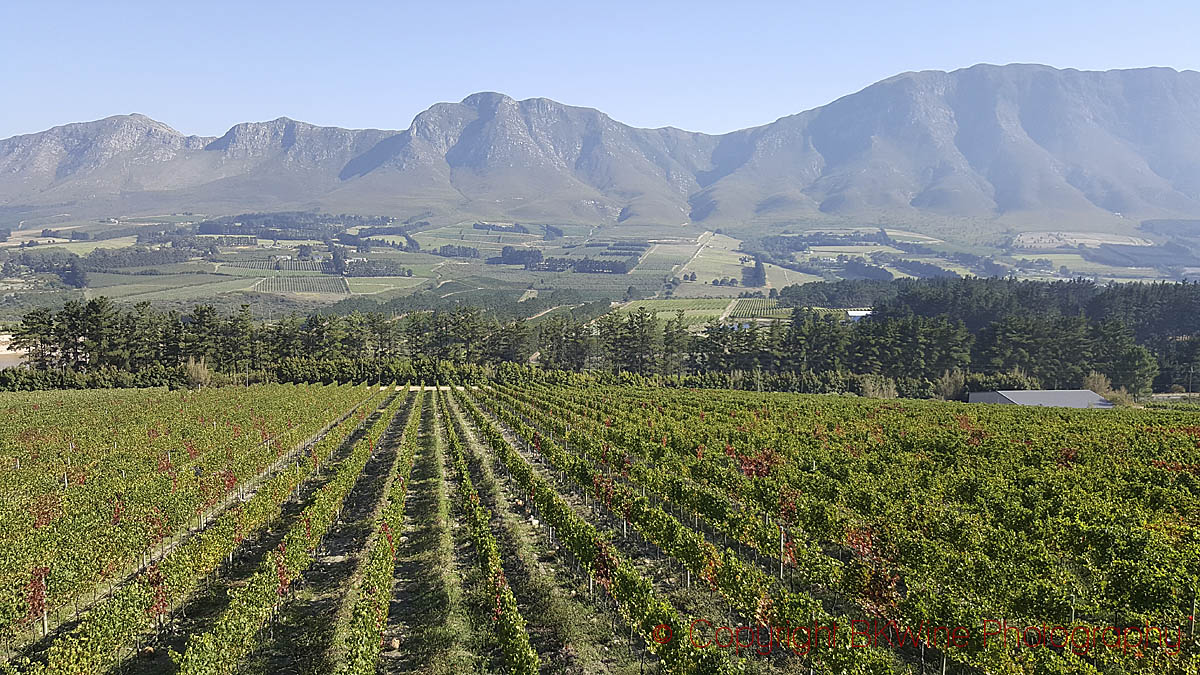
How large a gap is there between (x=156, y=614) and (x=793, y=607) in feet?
62.6

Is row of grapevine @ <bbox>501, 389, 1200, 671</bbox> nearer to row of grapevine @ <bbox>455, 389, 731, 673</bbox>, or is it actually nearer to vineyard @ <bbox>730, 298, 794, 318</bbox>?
row of grapevine @ <bbox>455, 389, 731, 673</bbox>

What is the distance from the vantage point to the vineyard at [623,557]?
16.4 m

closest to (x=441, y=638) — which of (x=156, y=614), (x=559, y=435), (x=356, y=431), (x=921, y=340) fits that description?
(x=156, y=614)

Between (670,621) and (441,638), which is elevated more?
(670,621)

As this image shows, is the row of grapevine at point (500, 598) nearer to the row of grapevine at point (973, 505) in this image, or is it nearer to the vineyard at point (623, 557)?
the vineyard at point (623, 557)

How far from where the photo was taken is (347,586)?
2252cm

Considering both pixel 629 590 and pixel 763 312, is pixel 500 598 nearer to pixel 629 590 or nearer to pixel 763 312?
pixel 629 590

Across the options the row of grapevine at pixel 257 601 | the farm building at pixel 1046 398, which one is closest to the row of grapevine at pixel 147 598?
the row of grapevine at pixel 257 601

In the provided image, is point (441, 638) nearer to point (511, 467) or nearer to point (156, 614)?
point (156, 614)

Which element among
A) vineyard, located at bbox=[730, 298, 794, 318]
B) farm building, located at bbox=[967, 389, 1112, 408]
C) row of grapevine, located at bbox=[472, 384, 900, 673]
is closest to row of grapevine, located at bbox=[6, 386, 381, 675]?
row of grapevine, located at bbox=[472, 384, 900, 673]

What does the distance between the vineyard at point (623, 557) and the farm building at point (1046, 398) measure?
36.3m

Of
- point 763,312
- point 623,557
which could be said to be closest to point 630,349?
point 763,312

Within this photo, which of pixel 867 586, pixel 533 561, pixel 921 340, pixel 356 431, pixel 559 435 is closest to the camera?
pixel 867 586

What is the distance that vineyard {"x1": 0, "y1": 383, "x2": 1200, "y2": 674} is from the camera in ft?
53.7
